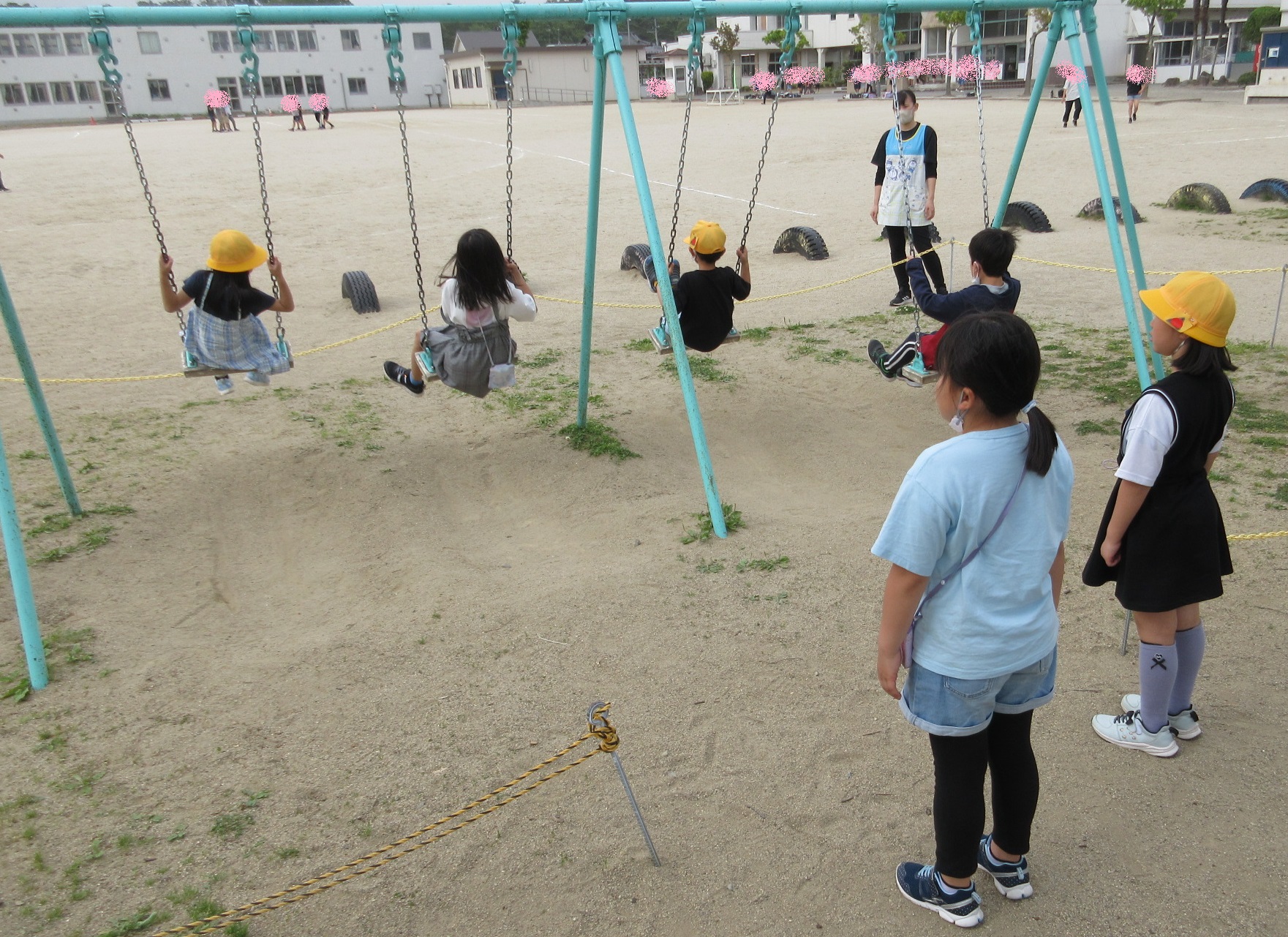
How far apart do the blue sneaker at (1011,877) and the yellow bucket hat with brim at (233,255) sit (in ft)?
15.5

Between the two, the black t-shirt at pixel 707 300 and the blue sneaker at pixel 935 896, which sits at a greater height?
the black t-shirt at pixel 707 300

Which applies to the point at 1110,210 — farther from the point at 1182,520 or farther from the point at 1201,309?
the point at 1182,520

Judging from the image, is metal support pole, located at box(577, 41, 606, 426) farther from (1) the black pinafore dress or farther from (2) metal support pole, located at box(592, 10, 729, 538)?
(1) the black pinafore dress

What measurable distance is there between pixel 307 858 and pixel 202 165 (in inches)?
919

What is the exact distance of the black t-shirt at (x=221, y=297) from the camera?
539 cm

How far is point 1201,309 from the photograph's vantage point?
9.04 feet

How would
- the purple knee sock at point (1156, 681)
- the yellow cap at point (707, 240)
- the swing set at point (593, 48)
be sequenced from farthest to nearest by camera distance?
1. the yellow cap at point (707, 240)
2. the swing set at point (593, 48)
3. the purple knee sock at point (1156, 681)

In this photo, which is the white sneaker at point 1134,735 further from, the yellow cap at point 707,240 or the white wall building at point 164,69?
the white wall building at point 164,69

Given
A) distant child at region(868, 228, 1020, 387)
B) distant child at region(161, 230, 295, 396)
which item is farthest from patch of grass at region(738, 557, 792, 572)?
distant child at region(161, 230, 295, 396)

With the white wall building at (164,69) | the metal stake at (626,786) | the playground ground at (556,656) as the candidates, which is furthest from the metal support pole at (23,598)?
the white wall building at (164,69)

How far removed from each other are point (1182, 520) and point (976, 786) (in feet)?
3.91

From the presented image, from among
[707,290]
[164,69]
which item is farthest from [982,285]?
[164,69]

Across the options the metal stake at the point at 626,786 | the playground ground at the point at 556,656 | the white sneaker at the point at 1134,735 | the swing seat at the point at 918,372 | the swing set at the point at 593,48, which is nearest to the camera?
the metal stake at the point at 626,786

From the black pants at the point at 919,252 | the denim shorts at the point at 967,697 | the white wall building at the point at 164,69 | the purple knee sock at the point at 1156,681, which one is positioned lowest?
the purple knee sock at the point at 1156,681
